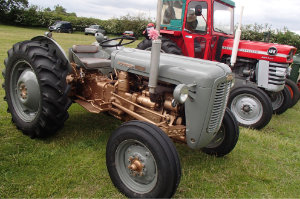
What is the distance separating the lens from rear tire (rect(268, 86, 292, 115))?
5488mm

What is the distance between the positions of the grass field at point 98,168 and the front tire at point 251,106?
2.09ft

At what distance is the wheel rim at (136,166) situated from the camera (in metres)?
2.31

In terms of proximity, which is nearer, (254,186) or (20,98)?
(254,186)

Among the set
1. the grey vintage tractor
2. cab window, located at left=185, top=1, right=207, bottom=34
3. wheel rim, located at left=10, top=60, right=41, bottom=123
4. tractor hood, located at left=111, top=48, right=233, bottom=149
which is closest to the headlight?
the grey vintage tractor

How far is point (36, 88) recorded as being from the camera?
3.22m

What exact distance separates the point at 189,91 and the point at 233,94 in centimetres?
260

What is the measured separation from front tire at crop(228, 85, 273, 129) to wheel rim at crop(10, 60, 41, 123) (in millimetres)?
3355

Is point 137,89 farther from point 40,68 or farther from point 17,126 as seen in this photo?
point 17,126

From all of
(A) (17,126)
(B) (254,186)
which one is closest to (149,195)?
(B) (254,186)

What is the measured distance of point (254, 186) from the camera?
274cm

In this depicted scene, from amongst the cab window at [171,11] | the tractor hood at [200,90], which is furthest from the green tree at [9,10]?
the tractor hood at [200,90]

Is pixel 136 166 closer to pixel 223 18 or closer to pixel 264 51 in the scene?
pixel 264 51

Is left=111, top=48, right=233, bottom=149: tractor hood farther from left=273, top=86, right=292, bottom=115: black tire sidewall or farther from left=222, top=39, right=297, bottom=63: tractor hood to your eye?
left=273, top=86, right=292, bottom=115: black tire sidewall

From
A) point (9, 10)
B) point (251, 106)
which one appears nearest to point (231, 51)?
point (251, 106)
